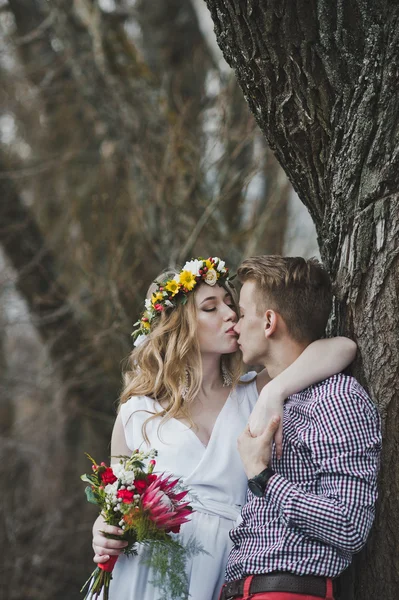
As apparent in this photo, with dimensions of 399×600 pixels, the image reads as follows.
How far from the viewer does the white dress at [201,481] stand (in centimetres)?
318

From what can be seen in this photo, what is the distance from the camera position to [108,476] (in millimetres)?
3004

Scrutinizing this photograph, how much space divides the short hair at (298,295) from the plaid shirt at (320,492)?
0.31 m

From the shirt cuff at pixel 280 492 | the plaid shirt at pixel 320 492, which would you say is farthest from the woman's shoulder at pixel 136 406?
the shirt cuff at pixel 280 492

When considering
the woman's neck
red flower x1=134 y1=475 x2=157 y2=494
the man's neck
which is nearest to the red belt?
red flower x1=134 y1=475 x2=157 y2=494

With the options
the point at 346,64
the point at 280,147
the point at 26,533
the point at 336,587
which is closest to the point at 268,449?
the point at 336,587

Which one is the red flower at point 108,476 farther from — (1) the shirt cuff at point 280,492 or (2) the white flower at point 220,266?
(2) the white flower at point 220,266

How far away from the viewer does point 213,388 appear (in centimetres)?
377

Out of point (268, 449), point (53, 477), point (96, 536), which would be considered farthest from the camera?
point (53, 477)

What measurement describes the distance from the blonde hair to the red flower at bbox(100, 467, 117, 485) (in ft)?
1.75

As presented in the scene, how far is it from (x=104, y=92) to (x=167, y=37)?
2.63 m

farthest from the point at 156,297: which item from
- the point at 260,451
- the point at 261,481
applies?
the point at 261,481

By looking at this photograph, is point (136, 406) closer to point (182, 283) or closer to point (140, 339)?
point (140, 339)

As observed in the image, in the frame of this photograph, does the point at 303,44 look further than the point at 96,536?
No

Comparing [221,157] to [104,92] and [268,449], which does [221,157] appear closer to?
[104,92]
